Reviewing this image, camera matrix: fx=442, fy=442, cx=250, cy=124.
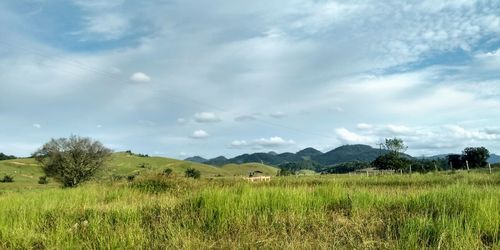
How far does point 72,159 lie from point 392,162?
8873 centimetres

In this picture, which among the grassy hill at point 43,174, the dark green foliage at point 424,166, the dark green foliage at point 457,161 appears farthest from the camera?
the dark green foliage at point 457,161

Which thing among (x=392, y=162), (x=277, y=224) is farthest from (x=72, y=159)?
(x=392, y=162)

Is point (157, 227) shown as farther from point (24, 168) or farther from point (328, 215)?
point (24, 168)

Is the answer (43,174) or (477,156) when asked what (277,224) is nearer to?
(43,174)

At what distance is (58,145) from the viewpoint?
74.7m

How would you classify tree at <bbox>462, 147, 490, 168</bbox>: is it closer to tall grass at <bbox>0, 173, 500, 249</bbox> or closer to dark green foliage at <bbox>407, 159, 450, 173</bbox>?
dark green foliage at <bbox>407, 159, 450, 173</bbox>

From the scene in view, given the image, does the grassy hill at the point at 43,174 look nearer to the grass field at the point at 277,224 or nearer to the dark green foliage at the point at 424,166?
the dark green foliage at the point at 424,166

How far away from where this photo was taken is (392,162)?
127 m

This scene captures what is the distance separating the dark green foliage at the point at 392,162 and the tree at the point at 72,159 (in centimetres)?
8304

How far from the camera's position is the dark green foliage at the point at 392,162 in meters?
125

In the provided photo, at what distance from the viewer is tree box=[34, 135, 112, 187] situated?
71.7 metres

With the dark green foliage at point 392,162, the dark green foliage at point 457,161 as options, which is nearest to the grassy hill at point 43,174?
the dark green foliage at point 392,162

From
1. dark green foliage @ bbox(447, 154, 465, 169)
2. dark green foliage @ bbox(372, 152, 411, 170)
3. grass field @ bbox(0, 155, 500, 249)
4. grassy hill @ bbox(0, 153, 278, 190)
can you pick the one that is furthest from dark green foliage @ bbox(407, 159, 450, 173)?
grass field @ bbox(0, 155, 500, 249)

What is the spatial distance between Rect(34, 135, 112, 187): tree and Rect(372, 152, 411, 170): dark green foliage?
3269 inches
